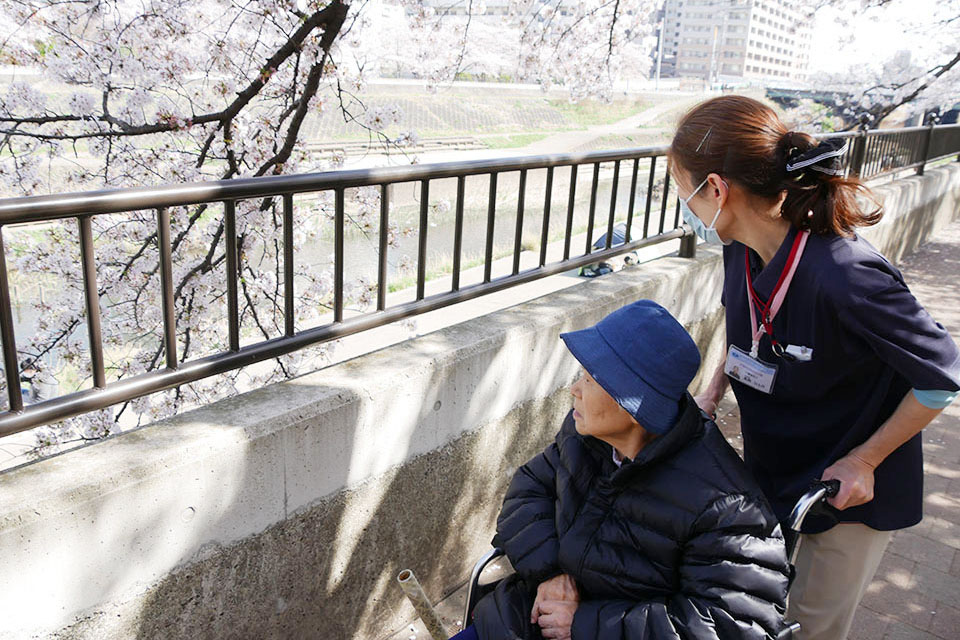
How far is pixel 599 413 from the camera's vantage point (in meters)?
1.78

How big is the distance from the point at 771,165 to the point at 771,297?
0.32 metres

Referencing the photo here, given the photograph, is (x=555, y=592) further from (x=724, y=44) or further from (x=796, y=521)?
(x=724, y=44)

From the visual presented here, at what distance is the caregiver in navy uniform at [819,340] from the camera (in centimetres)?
170

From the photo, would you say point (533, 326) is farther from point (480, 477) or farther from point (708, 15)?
point (708, 15)

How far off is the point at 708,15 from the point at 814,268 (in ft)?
463

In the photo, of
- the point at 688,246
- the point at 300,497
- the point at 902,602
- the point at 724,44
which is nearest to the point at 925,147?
the point at 688,246

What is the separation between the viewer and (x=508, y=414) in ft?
10.1

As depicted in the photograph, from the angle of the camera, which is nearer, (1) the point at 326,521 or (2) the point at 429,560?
(1) the point at 326,521

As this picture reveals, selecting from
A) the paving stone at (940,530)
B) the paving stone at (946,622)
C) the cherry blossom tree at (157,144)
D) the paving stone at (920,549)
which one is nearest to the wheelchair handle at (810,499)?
the paving stone at (946,622)

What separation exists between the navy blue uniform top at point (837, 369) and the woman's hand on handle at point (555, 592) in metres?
0.62

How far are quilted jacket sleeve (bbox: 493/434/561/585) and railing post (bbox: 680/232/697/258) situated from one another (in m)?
2.76

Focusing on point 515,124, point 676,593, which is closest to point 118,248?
point 676,593

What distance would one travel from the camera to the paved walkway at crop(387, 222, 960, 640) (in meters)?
2.92

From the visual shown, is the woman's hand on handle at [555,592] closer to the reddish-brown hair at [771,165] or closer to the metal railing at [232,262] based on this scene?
the reddish-brown hair at [771,165]
